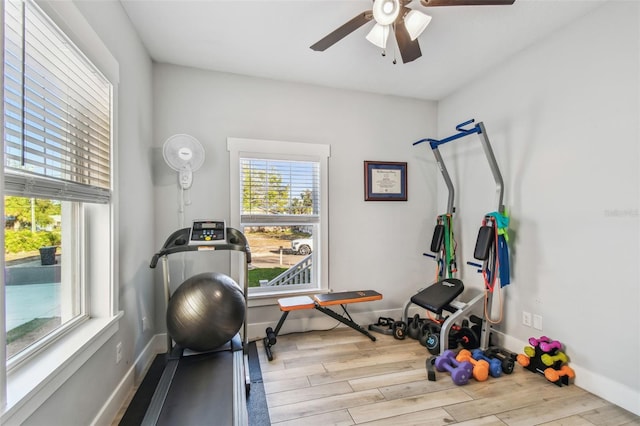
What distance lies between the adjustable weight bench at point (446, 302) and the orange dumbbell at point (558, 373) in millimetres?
527

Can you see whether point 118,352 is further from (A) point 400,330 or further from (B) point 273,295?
(A) point 400,330

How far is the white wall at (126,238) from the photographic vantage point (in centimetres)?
143

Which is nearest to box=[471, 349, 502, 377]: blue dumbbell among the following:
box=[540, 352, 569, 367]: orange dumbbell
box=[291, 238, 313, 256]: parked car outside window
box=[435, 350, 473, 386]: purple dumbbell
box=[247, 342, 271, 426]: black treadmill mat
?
box=[435, 350, 473, 386]: purple dumbbell

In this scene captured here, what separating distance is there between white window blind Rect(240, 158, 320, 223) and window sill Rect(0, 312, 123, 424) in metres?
1.57

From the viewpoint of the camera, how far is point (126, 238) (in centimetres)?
201

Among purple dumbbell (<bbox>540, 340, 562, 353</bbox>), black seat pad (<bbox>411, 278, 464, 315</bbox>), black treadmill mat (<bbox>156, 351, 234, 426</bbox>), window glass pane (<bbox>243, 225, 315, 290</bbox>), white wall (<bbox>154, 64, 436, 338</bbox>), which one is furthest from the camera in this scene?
window glass pane (<bbox>243, 225, 315, 290</bbox>)

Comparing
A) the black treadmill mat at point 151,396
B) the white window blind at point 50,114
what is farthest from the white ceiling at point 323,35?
the black treadmill mat at point 151,396

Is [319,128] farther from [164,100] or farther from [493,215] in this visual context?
[493,215]

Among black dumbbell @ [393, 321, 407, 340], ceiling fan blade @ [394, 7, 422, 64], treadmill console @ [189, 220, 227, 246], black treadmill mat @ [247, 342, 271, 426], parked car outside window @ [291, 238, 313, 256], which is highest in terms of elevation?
ceiling fan blade @ [394, 7, 422, 64]

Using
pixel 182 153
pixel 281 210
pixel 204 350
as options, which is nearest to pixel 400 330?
pixel 281 210

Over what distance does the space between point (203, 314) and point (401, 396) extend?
1.49 m

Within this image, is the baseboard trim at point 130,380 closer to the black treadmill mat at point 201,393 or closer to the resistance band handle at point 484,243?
the black treadmill mat at point 201,393

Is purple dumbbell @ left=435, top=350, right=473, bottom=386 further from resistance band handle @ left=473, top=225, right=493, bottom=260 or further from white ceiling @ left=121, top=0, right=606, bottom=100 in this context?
white ceiling @ left=121, top=0, right=606, bottom=100

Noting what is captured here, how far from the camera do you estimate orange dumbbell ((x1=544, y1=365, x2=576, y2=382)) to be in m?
2.10
